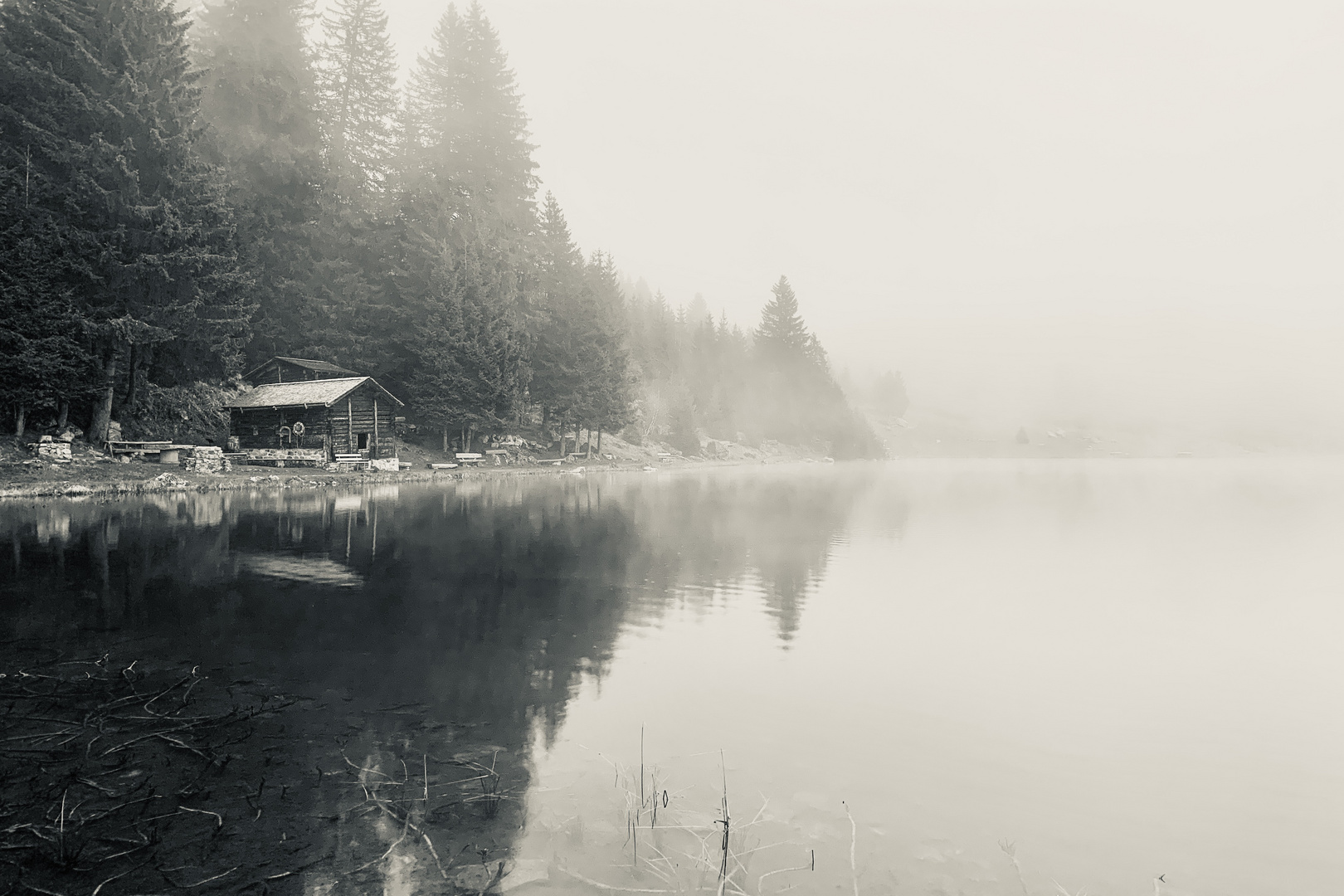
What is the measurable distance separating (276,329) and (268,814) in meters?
56.2

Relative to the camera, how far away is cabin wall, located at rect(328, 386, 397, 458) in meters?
48.3

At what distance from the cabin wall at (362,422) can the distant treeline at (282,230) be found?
4.07 meters

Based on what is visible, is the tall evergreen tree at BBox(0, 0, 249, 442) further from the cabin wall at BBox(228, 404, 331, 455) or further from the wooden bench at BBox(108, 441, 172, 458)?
the cabin wall at BBox(228, 404, 331, 455)

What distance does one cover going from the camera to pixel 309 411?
1881 inches

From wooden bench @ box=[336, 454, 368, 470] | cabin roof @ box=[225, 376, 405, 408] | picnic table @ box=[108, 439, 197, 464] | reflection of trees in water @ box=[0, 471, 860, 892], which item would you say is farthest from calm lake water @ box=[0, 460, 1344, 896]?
cabin roof @ box=[225, 376, 405, 408]

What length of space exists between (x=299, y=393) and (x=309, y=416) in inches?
65.0

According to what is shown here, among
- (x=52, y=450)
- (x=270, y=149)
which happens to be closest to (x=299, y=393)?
(x=52, y=450)

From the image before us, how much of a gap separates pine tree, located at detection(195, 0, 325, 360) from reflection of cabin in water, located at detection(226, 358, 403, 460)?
500cm

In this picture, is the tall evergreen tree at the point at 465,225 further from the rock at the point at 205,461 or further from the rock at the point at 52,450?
the rock at the point at 52,450

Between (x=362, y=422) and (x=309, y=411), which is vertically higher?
(x=309, y=411)

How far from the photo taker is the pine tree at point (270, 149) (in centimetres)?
5216

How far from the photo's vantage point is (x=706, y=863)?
17.3ft

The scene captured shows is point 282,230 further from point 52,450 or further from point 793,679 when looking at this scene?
point 793,679

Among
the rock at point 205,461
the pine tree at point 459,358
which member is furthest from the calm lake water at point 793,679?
the pine tree at point 459,358
